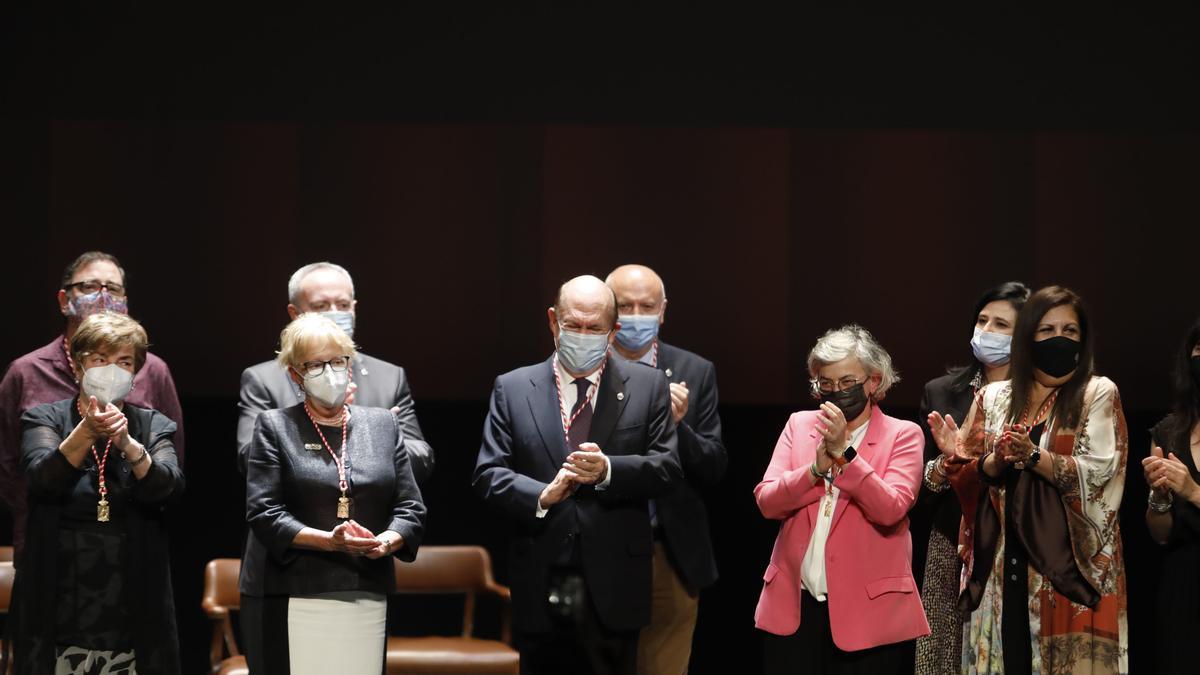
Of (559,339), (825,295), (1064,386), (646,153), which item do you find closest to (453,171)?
(646,153)

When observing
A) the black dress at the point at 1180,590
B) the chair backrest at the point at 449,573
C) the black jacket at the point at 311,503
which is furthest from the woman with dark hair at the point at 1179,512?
the chair backrest at the point at 449,573

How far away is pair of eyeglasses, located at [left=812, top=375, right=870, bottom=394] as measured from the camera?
4004 mm

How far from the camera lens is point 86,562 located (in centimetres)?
411

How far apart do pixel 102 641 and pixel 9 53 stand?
308 centimetres

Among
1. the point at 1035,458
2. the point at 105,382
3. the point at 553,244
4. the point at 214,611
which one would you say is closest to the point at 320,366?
the point at 105,382

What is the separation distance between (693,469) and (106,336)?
6.39 ft

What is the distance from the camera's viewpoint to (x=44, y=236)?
19.9 feet

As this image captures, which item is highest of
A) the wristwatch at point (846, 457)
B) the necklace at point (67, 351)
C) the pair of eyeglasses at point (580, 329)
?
the pair of eyeglasses at point (580, 329)

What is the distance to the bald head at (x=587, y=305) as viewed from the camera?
163 inches

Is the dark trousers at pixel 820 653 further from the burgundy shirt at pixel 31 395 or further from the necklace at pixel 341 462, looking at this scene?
the burgundy shirt at pixel 31 395

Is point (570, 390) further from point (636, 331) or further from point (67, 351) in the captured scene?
point (67, 351)

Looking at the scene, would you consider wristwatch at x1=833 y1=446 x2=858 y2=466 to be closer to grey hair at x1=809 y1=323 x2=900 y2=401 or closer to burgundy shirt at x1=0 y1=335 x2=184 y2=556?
grey hair at x1=809 y1=323 x2=900 y2=401

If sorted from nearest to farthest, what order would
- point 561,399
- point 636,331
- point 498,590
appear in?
point 561,399 < point 636,331 < point 498,590

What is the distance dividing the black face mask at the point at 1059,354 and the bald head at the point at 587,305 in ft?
4.20
